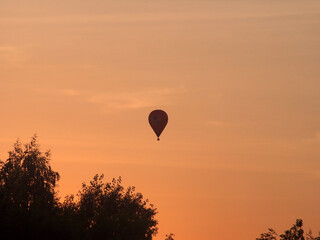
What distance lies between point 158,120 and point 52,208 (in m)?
23.6

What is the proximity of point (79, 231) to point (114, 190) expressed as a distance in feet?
122

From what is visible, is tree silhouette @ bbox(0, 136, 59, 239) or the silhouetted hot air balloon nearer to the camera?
tree silhouette @ bbox(0, 136, 59, 239)

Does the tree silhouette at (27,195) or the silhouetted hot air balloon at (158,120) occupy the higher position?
the silhouetted hot air balloon at (158,120)

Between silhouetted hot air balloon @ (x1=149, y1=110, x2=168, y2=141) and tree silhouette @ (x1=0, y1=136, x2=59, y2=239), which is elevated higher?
silhouetted hot air balloon @ (x1=149, y1=110, x2=168, y2=141)

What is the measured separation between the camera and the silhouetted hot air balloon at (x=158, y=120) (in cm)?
11725

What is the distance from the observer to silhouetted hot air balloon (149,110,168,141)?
117 metres

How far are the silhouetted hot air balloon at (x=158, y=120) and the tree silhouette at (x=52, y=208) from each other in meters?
11.8

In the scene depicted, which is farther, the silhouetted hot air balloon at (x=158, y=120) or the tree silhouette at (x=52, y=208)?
the silhouetted hot air balloon at (x=158, y=120)

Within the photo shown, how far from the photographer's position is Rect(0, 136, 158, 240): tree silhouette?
295ft

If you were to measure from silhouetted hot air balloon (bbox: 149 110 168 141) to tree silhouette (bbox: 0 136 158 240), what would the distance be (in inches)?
465

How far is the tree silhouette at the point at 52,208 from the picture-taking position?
89.8 metres

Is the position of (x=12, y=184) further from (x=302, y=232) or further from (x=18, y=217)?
(x=302, y=232)

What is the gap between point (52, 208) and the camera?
99062mm

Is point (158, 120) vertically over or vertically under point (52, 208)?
over
